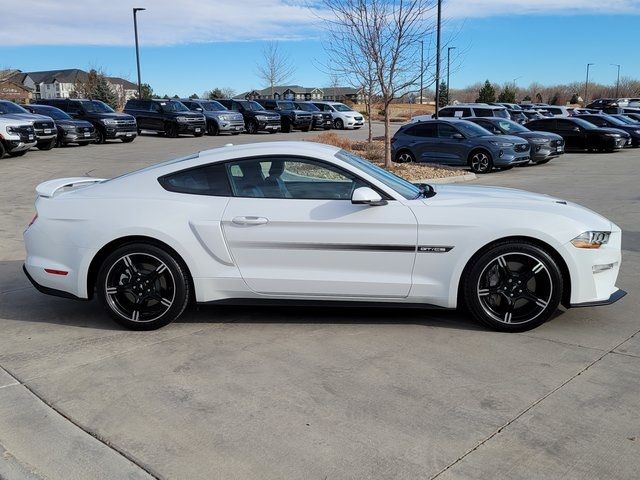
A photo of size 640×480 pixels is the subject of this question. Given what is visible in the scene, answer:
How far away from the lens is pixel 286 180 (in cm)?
493

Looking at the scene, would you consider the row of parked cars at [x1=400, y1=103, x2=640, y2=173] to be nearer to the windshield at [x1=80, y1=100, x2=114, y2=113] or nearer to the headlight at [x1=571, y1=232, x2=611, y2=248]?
the headlight at [x1=571, y1=232, x2=611, y2=248]

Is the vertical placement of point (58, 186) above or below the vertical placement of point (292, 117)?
below

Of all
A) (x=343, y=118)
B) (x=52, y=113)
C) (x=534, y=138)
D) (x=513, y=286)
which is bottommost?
(x=513, y=286)

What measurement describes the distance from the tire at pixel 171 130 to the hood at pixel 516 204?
2634 cm

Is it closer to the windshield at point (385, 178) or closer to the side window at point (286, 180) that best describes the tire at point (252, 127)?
the windshield at point (385, 178)

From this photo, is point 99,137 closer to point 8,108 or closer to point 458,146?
point 8,108

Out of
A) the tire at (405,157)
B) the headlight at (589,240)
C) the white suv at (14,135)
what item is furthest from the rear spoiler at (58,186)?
the white suv at (14,135)

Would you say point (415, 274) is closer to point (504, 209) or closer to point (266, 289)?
point (504, 209)

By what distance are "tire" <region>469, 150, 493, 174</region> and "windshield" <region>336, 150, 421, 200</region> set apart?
40.4ft

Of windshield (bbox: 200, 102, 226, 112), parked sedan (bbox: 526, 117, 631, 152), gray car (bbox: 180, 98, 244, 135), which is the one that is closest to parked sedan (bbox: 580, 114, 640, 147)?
parked sedan (bbox: 526, 117, 631, 152)

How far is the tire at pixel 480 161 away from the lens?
17031mm

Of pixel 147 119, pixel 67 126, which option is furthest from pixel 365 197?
pixel 147 119

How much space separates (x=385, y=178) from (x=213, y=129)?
28.0 meters

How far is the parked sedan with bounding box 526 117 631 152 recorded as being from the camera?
2470 centimetres
